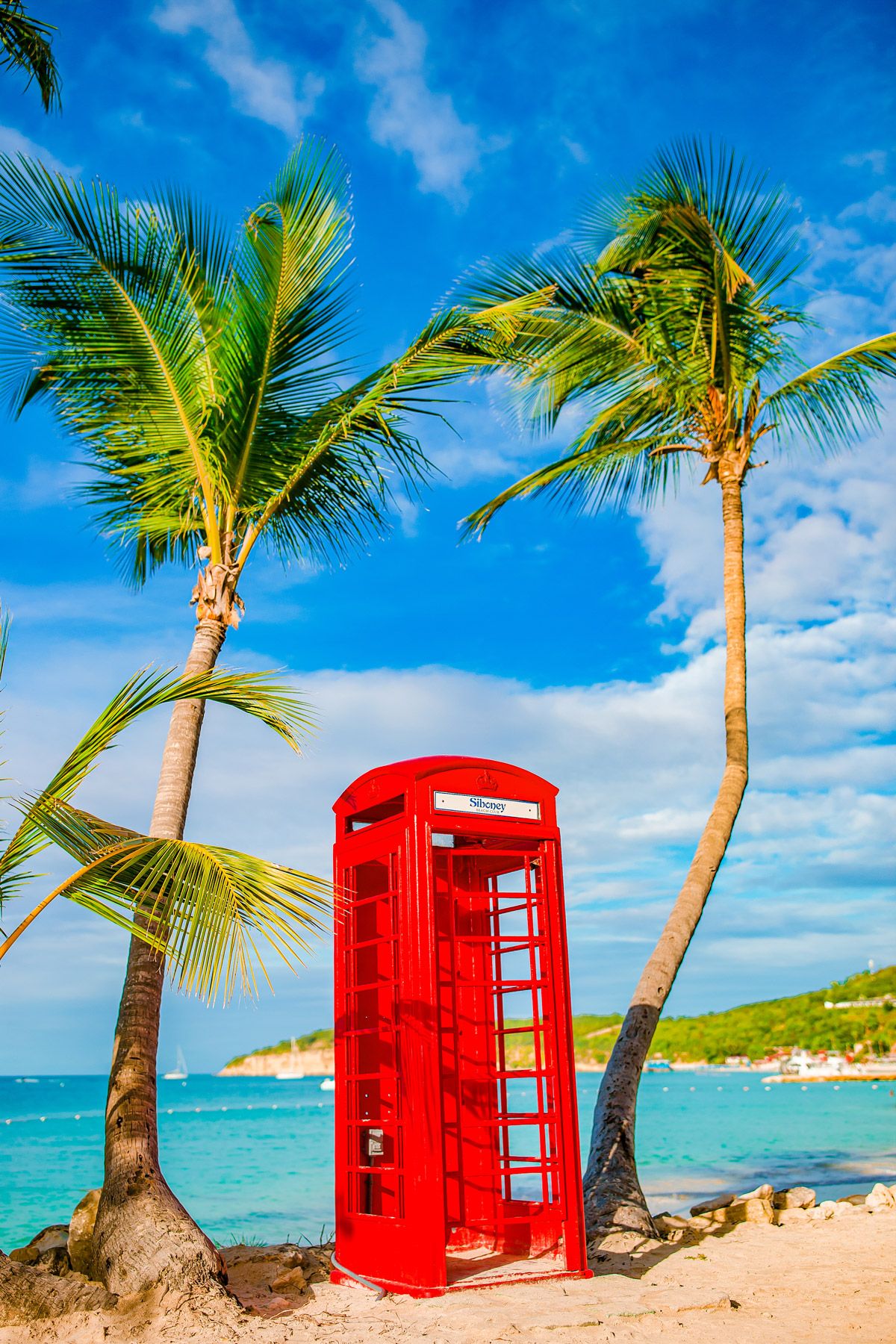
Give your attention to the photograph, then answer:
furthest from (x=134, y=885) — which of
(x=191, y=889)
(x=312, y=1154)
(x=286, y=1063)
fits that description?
(x=286, y=1063)

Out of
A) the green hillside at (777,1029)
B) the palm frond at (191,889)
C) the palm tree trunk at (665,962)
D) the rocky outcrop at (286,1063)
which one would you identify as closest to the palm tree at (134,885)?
the palm frond at (191,889)

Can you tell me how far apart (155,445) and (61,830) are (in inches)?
153

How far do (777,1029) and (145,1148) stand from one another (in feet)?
225

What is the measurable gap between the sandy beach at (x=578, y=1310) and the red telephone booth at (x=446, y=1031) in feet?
0.91

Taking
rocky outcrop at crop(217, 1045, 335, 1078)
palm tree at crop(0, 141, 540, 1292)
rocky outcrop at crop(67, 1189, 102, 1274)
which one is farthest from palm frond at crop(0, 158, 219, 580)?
rocky outcrop at crop(217, 1045, 335, 1078)

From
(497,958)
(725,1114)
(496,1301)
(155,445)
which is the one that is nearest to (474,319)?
(155,445)

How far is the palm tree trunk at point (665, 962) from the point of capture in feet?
25.5

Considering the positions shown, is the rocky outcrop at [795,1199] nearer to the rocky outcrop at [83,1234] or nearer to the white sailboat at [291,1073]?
the rocky outcrop at [83,1234]

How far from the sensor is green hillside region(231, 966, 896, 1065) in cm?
5312

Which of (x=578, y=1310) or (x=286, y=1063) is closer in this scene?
(x=578, y=1310)

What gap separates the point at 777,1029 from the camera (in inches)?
2638

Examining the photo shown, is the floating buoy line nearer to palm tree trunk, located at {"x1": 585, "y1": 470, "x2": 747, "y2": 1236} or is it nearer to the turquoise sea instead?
the turquoise sea

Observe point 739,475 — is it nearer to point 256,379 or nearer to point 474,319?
point 474,319

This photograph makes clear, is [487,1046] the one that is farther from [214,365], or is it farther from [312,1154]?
[312,1154]
